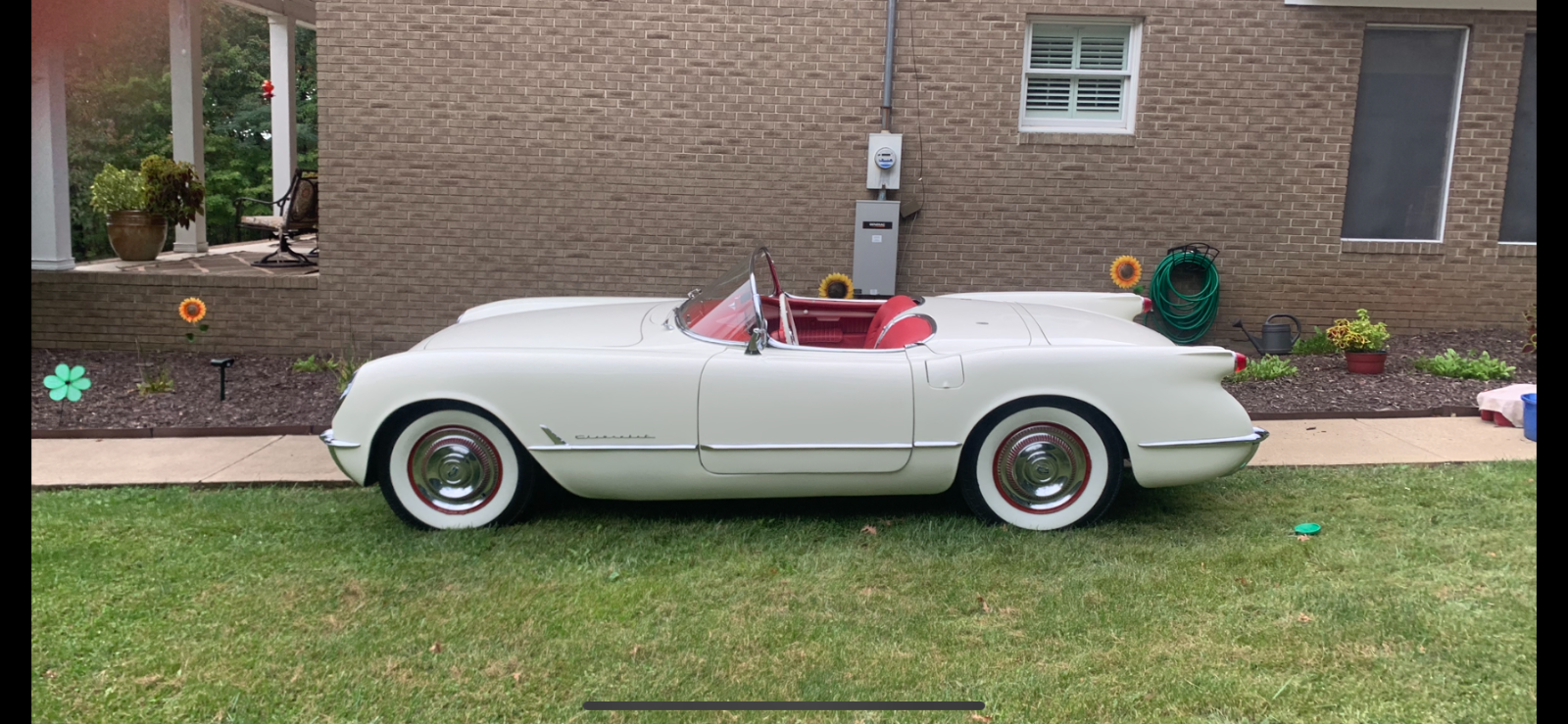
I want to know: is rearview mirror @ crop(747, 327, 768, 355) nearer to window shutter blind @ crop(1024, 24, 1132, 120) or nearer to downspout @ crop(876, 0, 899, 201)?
downspout @ crop(876, 0, 899, 201)

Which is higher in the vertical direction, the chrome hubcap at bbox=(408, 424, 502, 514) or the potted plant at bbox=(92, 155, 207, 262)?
the potted plant at bbox=(92, 155, 207, 262)

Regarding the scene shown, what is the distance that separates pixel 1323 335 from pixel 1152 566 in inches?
207

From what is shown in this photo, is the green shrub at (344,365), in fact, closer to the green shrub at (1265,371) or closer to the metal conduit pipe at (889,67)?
the metal conduit pipe at (889,67)

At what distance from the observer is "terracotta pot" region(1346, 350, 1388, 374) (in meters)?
7.47

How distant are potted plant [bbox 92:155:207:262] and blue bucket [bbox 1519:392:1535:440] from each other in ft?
34.3

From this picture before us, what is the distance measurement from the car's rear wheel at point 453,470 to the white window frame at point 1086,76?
208 inches

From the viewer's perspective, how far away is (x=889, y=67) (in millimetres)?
7863

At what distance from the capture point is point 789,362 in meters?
4.26

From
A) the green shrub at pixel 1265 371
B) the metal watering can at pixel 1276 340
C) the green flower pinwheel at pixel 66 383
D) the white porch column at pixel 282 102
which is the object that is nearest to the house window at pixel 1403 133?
the metal watering can at pixel 1276 340

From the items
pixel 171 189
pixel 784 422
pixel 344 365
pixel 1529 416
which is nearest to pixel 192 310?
pixel 344 365

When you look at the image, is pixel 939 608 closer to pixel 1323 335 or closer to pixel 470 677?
pixel 470 677

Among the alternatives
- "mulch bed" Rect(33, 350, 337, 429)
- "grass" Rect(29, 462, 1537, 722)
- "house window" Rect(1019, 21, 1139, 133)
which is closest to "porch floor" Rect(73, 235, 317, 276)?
"mulch bed" Rect(33, 350, 337, 429)

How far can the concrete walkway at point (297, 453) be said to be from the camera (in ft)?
17.4
